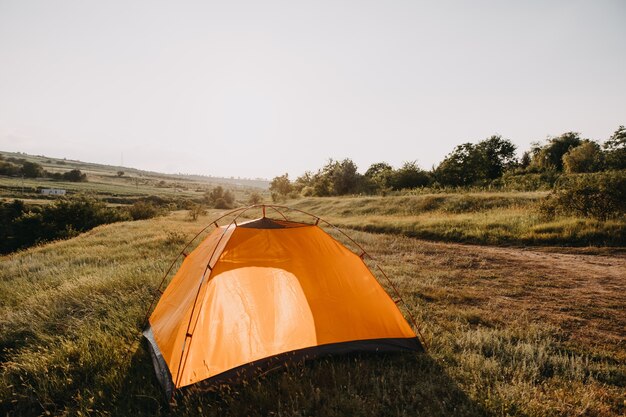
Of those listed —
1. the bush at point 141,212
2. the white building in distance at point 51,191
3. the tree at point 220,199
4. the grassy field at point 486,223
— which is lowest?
the white building in distance at point 51,191

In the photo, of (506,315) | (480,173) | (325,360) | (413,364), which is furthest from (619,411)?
(480,173)

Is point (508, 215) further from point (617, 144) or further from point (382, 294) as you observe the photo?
point (617, 144)

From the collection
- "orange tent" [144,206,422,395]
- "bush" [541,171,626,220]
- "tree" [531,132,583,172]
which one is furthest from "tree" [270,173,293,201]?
"orange tent" [144,206,422,395]

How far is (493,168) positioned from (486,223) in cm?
3012

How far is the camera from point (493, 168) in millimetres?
39906

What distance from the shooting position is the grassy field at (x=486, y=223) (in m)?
11.4

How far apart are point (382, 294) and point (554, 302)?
4438mm

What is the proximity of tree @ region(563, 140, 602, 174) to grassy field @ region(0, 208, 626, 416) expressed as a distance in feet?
100

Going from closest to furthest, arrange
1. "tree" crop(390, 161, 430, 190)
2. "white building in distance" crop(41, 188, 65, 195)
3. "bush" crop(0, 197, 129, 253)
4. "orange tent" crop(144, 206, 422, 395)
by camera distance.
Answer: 1. "orange tent" crop(144, 206, 422, 395)
2. "bush" crop(0, 197, 129, 253)
3. "tree" crop(390, 161, 430, 190)
4. "white building in distance" crop(41, 188, 65, 195)

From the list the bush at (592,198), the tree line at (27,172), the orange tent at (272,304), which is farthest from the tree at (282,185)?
the tree line at (27,172)

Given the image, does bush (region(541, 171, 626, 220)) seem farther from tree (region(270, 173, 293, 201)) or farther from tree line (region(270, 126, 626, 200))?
tree (region(270, 173, 293, 201))

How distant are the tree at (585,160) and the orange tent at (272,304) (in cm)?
3710

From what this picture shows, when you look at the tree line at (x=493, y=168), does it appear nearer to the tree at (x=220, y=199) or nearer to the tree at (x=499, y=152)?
the tree at (x=499, y=152)

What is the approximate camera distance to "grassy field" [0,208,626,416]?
3.55 meters
